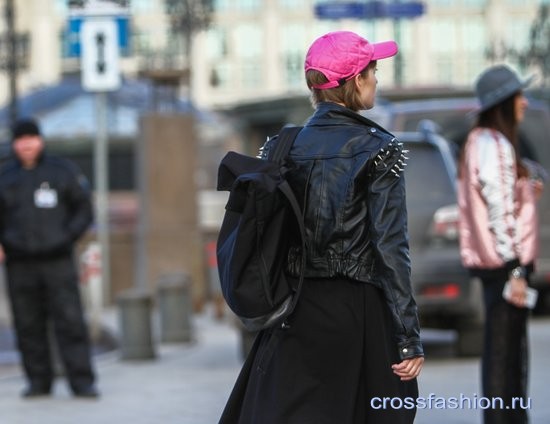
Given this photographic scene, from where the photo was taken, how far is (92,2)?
13.7 metres

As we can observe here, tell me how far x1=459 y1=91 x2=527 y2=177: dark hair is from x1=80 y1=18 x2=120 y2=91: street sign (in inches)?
260

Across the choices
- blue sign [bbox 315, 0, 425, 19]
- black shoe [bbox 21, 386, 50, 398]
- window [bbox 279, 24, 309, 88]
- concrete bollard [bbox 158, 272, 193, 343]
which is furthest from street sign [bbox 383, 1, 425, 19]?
window [bbox 279, 24, 309, 88]

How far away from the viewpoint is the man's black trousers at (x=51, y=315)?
10070 millimetres

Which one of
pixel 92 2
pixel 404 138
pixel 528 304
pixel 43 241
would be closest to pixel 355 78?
pixel 528 304

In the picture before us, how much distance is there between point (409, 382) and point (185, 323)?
32.0 feet

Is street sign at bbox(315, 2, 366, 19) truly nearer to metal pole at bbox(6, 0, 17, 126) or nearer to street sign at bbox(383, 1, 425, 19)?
street sign at bbox(383, 1, 425, 19)

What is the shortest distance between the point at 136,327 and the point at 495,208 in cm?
629

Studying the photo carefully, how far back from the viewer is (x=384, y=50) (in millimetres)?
5105

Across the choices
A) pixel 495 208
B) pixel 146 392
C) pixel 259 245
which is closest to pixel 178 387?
pixel 146 392

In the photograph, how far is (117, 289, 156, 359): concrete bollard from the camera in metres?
12.8

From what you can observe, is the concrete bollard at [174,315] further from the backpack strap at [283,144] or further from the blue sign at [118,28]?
the backpack strap at [283,144]

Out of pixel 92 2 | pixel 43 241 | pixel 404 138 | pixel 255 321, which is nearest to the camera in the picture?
pixel 255 321

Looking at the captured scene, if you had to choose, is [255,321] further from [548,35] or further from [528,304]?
[548,35]

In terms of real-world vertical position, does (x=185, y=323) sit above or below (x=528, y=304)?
below
